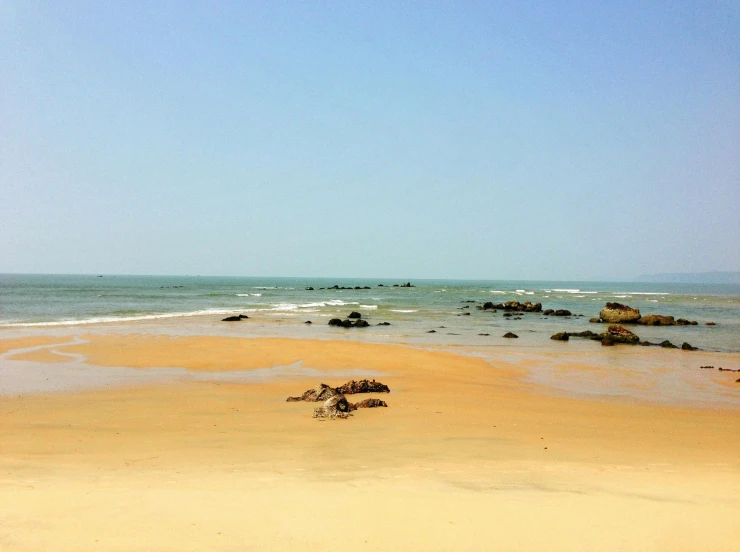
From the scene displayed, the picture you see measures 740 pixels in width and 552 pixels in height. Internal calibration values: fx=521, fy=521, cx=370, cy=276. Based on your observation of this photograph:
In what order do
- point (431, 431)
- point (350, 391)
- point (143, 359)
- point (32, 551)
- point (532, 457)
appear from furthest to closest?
point (143, 359), point (350, 391), point (431, 431), point (532, 457), point (32, 551)

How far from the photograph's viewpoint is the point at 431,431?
26.5 ft

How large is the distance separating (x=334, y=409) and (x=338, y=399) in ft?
0.80

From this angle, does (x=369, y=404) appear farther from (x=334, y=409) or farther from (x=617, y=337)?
(x=617, y=337)

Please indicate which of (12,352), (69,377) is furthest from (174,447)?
(12,352)

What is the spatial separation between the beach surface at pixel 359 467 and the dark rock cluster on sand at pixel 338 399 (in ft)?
1.11

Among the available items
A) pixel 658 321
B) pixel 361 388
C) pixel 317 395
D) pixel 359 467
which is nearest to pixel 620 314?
pixel 658 321

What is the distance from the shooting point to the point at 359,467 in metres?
6.03

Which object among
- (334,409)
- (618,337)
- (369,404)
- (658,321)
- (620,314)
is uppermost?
(334,409)

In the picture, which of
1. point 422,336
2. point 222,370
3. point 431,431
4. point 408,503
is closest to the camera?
point 408,503

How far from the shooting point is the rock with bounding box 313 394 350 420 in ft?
28.9

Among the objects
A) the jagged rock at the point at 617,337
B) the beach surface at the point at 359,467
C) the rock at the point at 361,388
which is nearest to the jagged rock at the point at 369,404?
the beach surface at the point at 359,467

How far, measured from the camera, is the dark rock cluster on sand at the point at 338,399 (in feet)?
29.1

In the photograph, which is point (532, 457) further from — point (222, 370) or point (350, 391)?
point (222, 370)

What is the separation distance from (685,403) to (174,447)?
10.7 metres
